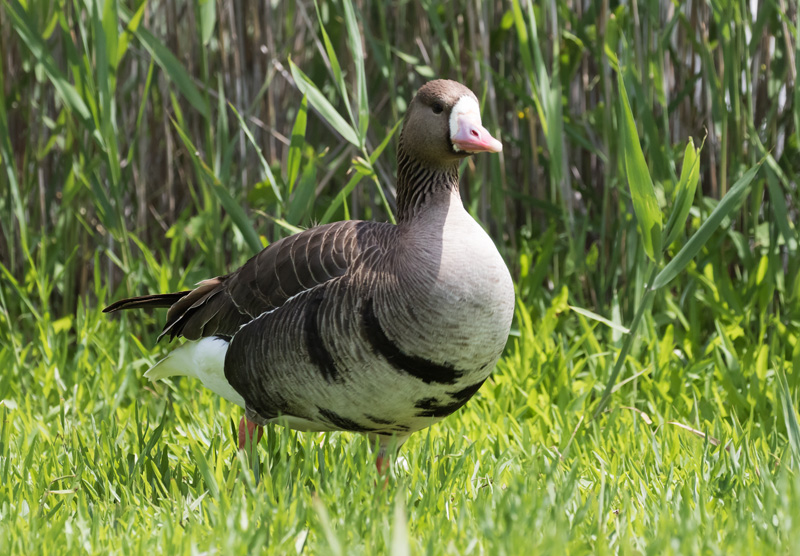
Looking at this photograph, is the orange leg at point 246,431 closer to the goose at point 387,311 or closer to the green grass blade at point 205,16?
the goose at point 387,311

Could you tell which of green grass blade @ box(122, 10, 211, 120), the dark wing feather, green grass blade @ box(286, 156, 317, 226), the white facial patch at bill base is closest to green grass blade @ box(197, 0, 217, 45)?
green grass blade @ box(122, 10, 211, 120)

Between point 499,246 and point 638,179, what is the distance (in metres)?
1.59

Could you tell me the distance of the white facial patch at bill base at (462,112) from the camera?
282cm

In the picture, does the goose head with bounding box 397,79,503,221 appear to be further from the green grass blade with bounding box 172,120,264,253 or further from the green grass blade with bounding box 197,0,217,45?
the green grass blade with bounding box 197,0,217,45

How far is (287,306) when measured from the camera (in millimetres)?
2943

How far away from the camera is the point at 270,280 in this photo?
3068 mm

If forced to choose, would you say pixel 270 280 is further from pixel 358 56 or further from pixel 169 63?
pixel 169 63

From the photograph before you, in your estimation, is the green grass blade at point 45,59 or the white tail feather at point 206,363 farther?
the green grass blade at point 45,59

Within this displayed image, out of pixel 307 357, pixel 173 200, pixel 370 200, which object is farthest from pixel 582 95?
pixel 307 357

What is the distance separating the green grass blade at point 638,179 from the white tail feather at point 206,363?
148 cm

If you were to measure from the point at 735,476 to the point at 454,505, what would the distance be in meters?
0.83

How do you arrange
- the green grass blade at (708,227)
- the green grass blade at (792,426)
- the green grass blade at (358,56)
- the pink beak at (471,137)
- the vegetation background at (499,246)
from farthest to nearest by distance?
1. the green grass blade at (358,56)
2. the green grass blade at (708,227)
3. the pink beak at (471,137)
4. the green grass blade at (792,426)
5. the vegetation background at (499,246)

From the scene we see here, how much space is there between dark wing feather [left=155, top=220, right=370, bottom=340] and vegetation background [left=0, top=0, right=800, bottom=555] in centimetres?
37

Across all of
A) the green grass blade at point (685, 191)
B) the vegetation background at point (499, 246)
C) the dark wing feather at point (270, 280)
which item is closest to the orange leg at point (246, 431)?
the vegetation background at point (499, 246)
